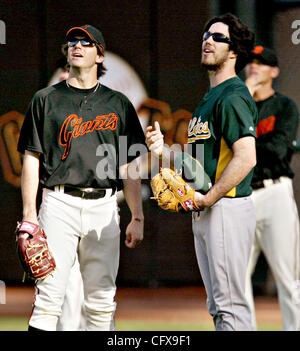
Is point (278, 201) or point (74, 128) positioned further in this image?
point (278, 201)

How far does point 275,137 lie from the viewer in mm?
4828

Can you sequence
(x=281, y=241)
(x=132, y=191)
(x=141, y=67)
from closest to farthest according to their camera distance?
(x=132, y=191) → (x=281, y=241) → (x=141, y=67)

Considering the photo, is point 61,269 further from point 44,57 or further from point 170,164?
point 44,57

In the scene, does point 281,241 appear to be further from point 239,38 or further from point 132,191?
point 239,38

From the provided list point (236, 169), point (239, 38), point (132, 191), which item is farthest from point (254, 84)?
point (236, 169)

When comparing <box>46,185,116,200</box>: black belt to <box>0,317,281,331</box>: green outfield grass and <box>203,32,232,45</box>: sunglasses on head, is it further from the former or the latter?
<box>0,317,281,331</box>: green outfield grass

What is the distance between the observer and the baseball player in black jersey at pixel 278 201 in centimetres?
461

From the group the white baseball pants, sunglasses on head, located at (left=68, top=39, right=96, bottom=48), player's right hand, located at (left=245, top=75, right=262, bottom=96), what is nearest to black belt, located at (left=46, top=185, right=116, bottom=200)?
sunglasses on head, located at (left=68, top=39, right=96, bottom=48)

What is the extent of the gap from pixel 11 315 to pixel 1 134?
81.0 inches

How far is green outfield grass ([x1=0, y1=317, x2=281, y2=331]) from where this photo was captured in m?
5.02

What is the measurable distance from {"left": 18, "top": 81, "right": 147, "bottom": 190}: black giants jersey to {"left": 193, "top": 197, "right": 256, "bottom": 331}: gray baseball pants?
0.61 metres

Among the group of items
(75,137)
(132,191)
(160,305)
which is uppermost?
(75,137)

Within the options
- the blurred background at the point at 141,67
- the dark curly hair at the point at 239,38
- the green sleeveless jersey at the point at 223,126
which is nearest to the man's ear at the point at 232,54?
the dark curly hair at the point at 239,38

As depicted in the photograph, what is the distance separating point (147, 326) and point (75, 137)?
2.07 metres
